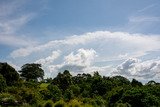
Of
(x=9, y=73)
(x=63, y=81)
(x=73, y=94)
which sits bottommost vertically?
(x=73, y=94)

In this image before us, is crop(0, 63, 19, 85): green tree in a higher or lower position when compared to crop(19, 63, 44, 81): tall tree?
lower

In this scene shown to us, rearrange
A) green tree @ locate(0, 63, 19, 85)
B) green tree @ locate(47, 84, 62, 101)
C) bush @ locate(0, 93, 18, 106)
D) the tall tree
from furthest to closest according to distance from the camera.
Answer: the tall tree < green tree @ locate(0, 63, 19, 85) < green tree @ locate(47, 84, 62, 101) < bush @ locate(0, 93, 18, 106)

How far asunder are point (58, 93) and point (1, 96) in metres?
20.6

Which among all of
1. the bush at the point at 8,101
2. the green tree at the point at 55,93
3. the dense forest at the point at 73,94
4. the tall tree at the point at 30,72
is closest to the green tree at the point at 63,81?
the dense forest at the point at 73,94

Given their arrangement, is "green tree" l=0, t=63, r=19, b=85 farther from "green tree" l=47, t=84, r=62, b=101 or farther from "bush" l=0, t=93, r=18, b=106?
"bush" l=0, t=93, r=18, b=106

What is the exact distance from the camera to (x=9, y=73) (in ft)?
367

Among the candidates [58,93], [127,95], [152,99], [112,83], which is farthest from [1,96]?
[112,83]

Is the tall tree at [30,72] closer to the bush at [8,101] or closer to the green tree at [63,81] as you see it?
the green tree at [63,81]

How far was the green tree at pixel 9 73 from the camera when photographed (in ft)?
365

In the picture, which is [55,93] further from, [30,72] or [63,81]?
[30,72]

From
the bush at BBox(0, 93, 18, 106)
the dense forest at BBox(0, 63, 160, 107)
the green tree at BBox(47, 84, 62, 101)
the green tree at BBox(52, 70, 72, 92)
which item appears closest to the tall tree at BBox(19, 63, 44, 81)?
the dense forest at BBox(0, 63, 160, 107)

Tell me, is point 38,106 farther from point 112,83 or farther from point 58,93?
point 112,83

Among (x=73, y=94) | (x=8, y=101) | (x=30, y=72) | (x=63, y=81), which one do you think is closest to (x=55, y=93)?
(x=73, y=94)

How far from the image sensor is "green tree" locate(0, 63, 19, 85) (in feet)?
365
